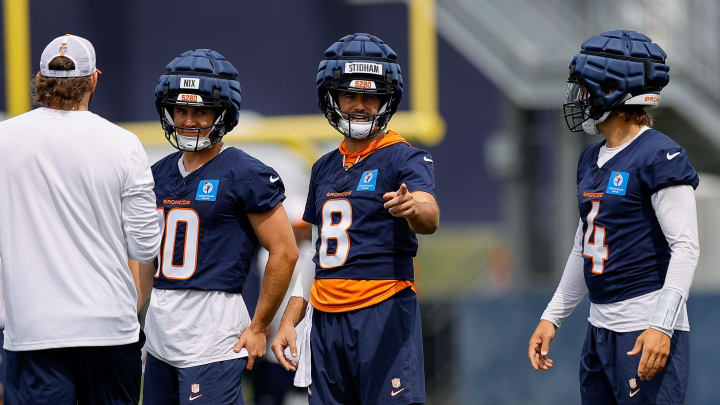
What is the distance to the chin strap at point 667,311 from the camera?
3.74 meters

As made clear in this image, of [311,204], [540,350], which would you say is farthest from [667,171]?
[311,204]

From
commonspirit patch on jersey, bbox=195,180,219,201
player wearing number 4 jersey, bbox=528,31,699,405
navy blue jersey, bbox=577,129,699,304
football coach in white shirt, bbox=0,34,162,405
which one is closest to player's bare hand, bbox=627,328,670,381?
player wearing number 4 jersey, bbox=528,31,699,405

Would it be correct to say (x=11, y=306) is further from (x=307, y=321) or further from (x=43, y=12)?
(x=43, y=12)

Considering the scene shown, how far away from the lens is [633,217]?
396 cm

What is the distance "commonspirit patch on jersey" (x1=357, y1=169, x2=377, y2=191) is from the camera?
410 cm

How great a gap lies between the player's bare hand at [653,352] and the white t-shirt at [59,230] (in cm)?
177

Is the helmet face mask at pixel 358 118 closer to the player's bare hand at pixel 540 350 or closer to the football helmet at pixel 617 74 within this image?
the football helmet at pixel 617 74

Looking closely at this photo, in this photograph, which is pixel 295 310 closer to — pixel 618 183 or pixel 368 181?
pixel 368 181

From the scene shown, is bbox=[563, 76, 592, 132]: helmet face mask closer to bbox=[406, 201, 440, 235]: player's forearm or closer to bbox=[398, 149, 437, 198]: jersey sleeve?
bbox=[398, 149, 437, 198]: jersey sleeve

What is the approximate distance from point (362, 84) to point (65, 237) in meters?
1.19

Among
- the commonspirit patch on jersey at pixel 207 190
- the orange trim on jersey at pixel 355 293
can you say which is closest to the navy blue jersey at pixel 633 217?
the orange trim on jersey at pixel 355 293

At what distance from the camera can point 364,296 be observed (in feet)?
13.2

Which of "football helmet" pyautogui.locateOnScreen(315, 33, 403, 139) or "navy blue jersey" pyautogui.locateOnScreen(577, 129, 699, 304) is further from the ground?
"football helmet" pyautogui.locateOnScreen(315, 33, 403, 139)

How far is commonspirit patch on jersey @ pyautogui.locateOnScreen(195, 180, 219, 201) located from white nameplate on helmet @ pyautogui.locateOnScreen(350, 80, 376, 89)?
633 mm
